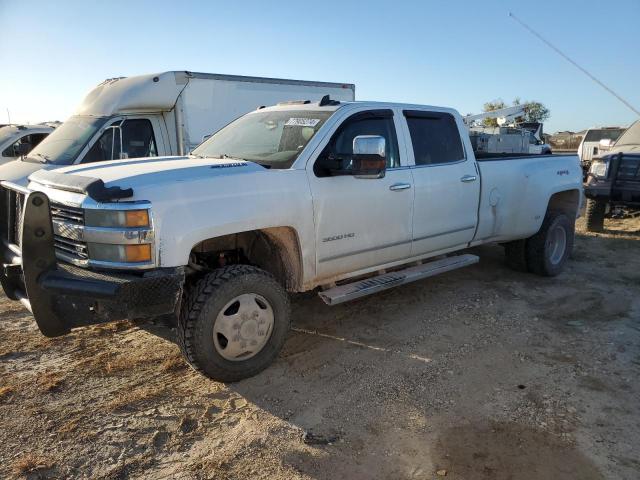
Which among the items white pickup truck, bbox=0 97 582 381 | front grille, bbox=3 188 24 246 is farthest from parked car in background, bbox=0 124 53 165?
white pickup truck, bbox=0 97 582 381

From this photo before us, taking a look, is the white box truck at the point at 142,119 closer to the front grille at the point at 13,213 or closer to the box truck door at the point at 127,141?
the box truck door at the point at 127,141

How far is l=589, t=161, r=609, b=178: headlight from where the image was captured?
28.7 feet

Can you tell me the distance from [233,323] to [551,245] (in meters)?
4.51

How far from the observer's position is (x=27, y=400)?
3391mm

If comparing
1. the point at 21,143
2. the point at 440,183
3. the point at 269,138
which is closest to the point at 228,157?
the point at 269,138

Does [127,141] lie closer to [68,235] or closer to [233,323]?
[68,235]

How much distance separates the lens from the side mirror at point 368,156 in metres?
3.69

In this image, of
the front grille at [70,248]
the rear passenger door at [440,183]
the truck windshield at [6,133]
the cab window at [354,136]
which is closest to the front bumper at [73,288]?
the front grille at [70,248]

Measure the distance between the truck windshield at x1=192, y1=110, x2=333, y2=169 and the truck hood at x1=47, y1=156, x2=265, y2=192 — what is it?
29cm

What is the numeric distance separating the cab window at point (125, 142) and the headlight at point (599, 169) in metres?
7.68

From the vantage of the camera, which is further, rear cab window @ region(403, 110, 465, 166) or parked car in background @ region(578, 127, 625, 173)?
parked car in background @ region(578, 127, 625, 173)

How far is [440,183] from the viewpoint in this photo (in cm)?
482

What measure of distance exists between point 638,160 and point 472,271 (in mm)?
4308

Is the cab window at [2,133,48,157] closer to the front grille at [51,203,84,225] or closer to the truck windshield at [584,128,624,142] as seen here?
the front grille at [51,203,84,225]
